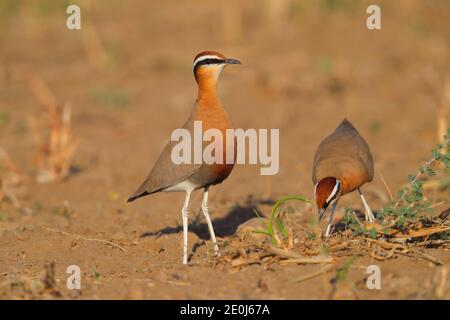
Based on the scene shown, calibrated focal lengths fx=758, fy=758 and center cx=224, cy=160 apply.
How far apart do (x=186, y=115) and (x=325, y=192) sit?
6.93 metres

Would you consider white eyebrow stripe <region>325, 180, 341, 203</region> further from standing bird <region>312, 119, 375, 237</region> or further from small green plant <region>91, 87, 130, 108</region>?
small green plant <region>91, 87, 130, 108</region>

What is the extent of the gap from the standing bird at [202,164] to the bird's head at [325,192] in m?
0.78

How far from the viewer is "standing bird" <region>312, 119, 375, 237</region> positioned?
19.3 ft

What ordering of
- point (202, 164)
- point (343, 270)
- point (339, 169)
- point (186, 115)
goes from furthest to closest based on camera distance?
point (186, 115), point (339, 169), point (202, 164), point (343, 270)

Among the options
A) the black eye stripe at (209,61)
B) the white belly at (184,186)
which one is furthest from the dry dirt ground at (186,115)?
the black eye stripe at (209,61)

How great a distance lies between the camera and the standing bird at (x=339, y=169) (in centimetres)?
587

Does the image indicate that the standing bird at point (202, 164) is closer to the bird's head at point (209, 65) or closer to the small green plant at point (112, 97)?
Answer: the bird's head at point (209, 65)

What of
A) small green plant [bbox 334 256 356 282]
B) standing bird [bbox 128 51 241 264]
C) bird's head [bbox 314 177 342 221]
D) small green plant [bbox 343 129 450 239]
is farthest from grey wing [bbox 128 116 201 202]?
small green plant [bbox 334 256 356 282]

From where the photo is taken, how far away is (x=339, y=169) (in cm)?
627

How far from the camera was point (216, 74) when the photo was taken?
6332 mm

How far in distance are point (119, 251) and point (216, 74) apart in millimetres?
1697

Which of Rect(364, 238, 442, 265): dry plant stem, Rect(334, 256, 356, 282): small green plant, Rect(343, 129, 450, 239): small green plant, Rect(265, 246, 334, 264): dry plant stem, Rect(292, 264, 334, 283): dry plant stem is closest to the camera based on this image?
Rect(334, 256, 356, 282): small green plant

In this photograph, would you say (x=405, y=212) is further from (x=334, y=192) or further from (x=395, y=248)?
(x=334, y=192)

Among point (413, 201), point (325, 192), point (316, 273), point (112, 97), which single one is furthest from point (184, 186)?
point (112, 97)
